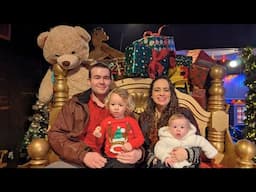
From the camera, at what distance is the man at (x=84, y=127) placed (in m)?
1.53

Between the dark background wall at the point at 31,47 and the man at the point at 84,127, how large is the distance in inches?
12.3

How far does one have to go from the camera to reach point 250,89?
68.5 inches

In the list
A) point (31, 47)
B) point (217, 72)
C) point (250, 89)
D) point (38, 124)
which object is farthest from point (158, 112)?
point (31, 47)

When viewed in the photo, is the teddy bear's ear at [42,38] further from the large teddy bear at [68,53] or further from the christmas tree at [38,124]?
the christmas tree at [38,124]

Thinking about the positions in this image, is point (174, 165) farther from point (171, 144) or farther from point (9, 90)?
point (9, 90)

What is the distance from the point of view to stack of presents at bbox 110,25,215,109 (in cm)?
168

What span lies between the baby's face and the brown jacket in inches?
17.1

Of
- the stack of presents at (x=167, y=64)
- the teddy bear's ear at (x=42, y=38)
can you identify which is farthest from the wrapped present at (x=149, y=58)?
the teddy bear's ear at (x=42, y=38)

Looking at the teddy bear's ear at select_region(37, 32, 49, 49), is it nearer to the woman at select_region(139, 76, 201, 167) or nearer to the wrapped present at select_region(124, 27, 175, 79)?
the wrapped present at select_region(124, 27, 175, 79)

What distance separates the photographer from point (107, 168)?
1559 millimetres

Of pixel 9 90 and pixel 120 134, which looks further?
pixel 9 90

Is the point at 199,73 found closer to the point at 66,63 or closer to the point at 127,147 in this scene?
the point at 127,147
